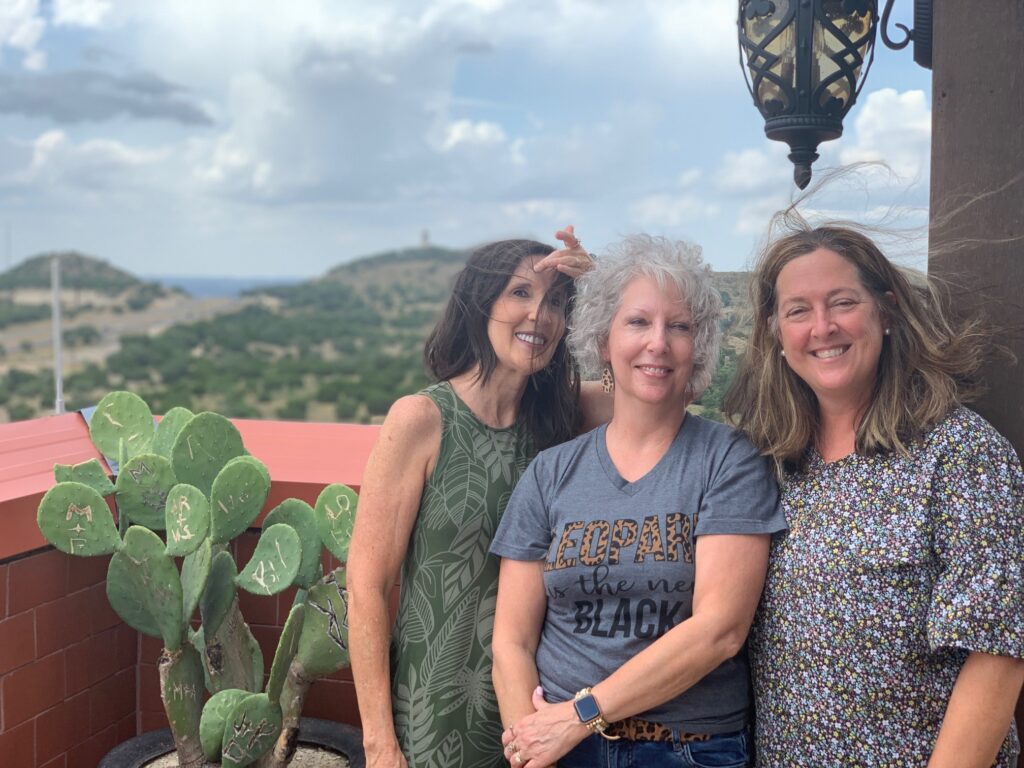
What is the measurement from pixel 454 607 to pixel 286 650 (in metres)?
0.76

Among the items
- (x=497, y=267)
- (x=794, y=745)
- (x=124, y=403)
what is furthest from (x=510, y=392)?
(x=124, y=403)

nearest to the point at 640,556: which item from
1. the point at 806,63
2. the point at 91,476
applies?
the point at 806,63

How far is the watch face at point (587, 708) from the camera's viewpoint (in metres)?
1.85

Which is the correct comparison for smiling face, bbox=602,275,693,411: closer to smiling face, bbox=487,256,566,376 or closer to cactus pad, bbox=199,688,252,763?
smiling face, bbox=487,256,566,376

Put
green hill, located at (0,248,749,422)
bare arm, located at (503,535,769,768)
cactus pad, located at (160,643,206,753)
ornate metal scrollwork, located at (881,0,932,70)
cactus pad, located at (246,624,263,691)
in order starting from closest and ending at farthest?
bare arm, located at (503,535,769,768) → ornate metal scrollwork, located at (881,0,932,70) → cactus pad, located at (160,643,206,753) → cactus pad, located at (246,624,263,691) → green hill, located at (0,248,749,422)

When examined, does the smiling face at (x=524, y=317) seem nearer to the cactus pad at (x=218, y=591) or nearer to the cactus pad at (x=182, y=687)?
the cactus pad at (x=218, y=591)

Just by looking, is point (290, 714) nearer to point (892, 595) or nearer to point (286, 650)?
point (286, 650)

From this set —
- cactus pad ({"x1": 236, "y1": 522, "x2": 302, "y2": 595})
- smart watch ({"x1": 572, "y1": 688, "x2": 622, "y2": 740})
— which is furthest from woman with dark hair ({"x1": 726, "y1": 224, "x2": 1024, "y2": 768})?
cactus pad ({"x1": 236, "y1": 522, "x2": 302, "y2": 595})

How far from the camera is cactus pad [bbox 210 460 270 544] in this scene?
2.66m

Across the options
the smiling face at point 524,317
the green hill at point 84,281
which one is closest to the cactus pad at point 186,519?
the smiling face at point 524,317

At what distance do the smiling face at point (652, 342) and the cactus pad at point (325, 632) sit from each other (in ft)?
3.64

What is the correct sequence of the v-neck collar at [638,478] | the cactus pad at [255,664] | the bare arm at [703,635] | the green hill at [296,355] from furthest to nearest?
the green hill at [296,355]
the cactus pad at [255,664]
the v-neck collar at [638,478]
the bare arm at [703,635]

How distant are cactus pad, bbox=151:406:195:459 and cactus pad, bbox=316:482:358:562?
2.50 ft

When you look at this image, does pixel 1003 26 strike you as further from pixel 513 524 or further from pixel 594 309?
pixel 513 524
